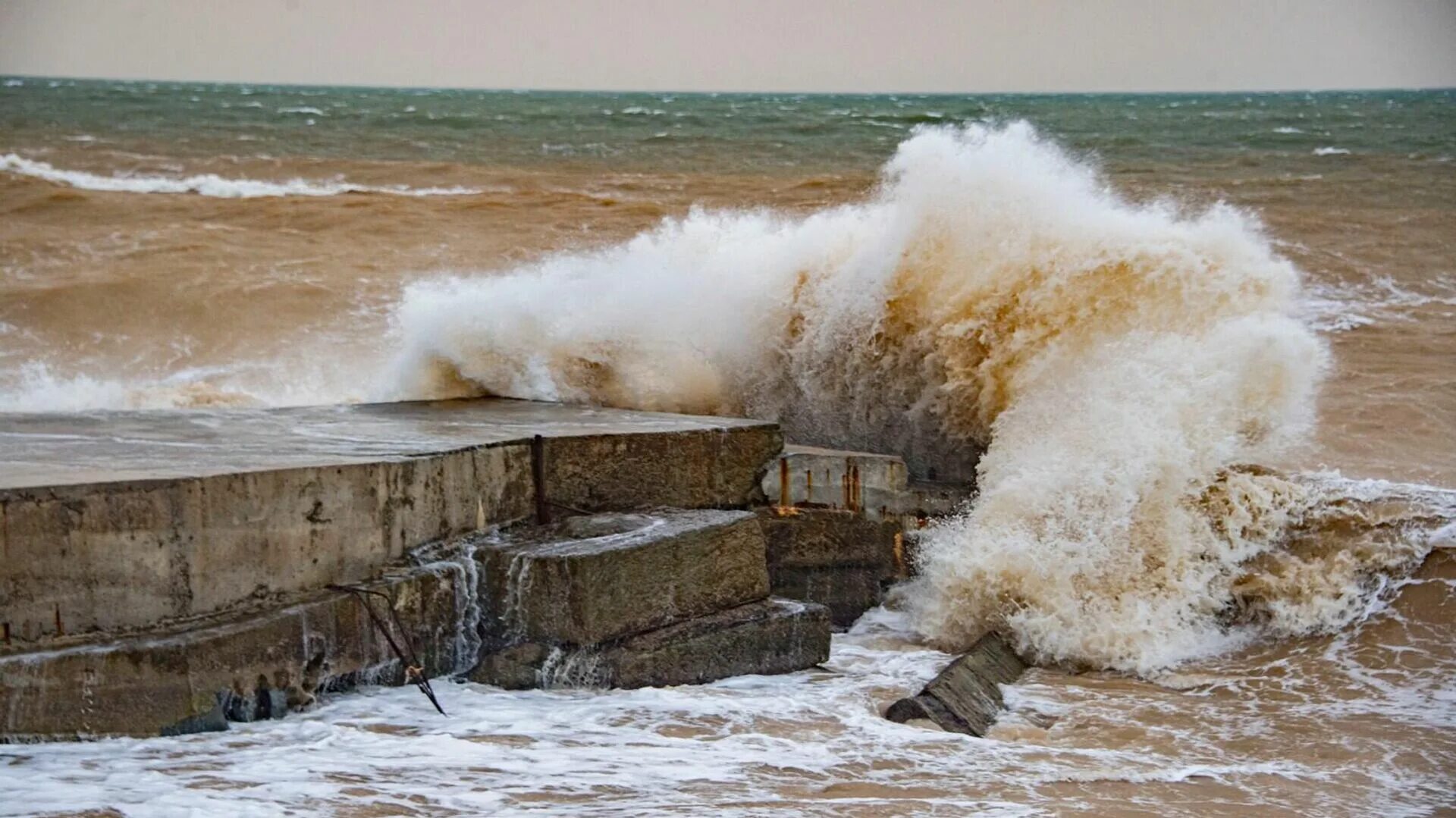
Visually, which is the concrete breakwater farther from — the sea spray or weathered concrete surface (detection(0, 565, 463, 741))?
the sea spray

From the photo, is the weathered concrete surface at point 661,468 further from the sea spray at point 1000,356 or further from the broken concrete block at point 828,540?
the sea spray at point 1000,356

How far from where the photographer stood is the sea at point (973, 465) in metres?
4.52

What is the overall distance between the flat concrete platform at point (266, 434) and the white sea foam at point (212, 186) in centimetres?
1426

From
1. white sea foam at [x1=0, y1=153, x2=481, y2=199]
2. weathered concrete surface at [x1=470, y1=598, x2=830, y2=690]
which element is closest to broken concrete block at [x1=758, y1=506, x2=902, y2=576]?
weathered concrete surface at [x1=470, y1=598, x2=830, y2=690]

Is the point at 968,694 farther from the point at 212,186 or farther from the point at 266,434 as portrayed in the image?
the point at 212,186

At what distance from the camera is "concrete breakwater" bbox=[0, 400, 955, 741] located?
14.9 ft

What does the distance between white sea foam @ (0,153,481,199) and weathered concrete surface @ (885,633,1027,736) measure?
15820 millimetres

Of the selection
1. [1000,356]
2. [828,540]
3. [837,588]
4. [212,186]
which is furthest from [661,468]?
[212,186]

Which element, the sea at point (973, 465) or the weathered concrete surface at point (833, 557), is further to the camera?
the weathered concrete surface at point (833, 557)

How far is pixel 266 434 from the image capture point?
5.92 meters

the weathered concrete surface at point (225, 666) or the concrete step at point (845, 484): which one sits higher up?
the concrete step at point (845, 484)

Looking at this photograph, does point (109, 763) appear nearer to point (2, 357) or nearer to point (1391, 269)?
point (2, 357)

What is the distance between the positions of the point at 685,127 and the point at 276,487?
2538cm

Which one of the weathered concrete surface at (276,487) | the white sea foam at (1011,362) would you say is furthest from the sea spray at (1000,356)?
the weathered concrete surface at (276,487)
